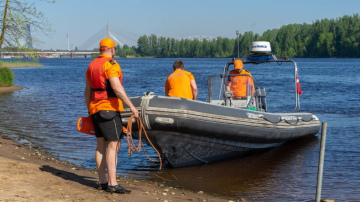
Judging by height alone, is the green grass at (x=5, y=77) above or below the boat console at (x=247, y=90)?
below

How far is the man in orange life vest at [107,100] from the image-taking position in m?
5.78

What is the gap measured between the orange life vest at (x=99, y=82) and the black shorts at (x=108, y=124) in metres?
0.19

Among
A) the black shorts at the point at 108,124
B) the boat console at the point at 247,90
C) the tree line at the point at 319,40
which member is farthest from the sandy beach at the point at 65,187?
the tree line at the point at 319,40

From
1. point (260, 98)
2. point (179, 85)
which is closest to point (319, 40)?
point (260, 98)

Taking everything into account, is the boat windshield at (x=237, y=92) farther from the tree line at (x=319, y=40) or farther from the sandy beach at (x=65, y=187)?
the tree line at (x=319, y=40)

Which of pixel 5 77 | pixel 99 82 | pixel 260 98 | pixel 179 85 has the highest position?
pixel 99 82

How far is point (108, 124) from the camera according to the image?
586 centimetres

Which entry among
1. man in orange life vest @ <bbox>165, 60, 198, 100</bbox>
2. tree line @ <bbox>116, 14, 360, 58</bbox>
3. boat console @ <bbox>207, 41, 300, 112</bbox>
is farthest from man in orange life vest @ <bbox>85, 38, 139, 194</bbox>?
tree line @ <bbox>116, 14, 360, 58</bbox>

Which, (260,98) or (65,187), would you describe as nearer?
(65,187)

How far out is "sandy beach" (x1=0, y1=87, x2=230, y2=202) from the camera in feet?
18.2

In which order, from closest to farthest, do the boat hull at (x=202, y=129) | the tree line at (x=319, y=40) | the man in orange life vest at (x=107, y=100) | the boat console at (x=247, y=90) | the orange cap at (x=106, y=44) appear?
1. the man in orange life vest at (x=107, y=100)
2. the orange cap at (x=106, y=44)
3. the boat hull at (x=202, y=129)
4. the boat console at (x=247, y=90)
5. the tree line at (x=319, y=40)

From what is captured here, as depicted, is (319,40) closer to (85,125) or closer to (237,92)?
(237,92)

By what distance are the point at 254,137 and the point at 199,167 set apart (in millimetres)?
1222

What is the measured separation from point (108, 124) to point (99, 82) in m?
0.48
